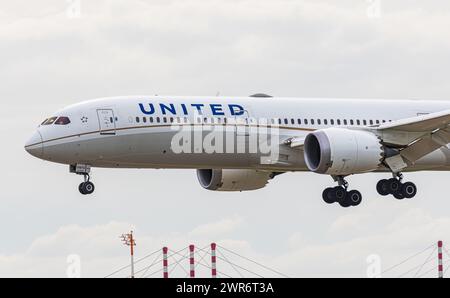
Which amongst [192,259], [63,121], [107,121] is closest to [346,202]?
[107,121]

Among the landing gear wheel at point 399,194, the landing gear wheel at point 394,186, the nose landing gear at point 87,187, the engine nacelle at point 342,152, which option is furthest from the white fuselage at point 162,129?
the landing gear wheel at point 399,194

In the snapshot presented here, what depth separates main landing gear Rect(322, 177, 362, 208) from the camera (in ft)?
244

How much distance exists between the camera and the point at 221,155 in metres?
70.9

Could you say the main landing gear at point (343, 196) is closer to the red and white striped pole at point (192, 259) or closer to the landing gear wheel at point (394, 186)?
the landing gear wheel at point (394, 186)

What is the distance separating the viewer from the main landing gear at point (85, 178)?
6938 centimetres

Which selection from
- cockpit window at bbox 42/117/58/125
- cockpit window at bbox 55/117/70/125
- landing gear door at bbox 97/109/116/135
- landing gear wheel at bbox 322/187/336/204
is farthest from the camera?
landing gear wheel at bbox 322/187/336/204

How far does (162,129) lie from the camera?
69562 millimetres

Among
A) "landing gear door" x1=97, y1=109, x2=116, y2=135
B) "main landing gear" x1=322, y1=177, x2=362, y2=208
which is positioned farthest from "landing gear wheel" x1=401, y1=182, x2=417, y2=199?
"landing gear door" x1=97, y1=109, x2=116, y2=135

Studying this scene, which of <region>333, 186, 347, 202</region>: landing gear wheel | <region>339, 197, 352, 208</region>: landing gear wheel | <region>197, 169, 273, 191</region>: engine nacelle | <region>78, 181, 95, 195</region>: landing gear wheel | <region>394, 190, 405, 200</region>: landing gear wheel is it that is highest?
<region>197, 169, 273, 191</region>: engine nacelle

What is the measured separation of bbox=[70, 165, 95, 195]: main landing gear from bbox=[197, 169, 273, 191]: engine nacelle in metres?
9.67

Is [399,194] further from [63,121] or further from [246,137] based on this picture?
[63,121]

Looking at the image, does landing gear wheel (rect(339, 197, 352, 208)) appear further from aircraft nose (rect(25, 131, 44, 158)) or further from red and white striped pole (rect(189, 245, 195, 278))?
aircraft nose (rect(25, 131, 44, 158))
